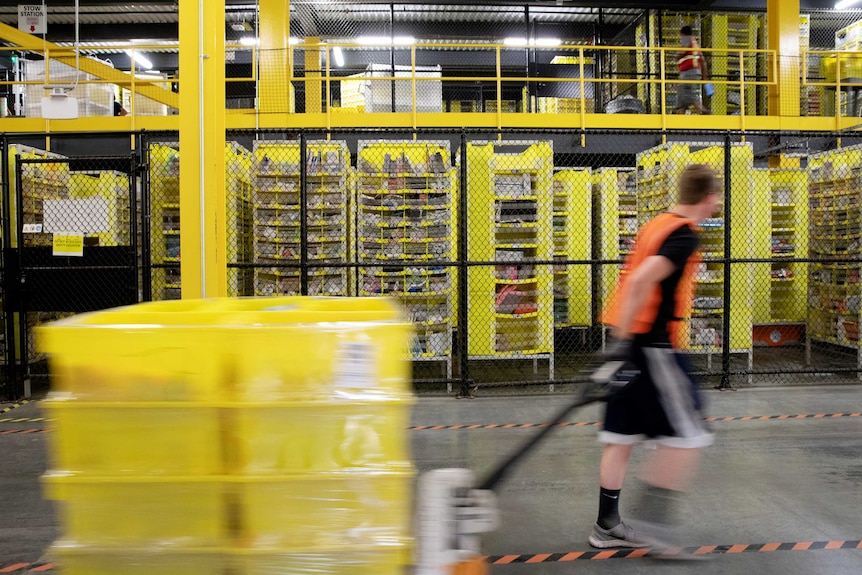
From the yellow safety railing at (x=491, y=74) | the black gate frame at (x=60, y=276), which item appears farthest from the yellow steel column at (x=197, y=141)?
the yellow safety railing at (x=491, y=74)

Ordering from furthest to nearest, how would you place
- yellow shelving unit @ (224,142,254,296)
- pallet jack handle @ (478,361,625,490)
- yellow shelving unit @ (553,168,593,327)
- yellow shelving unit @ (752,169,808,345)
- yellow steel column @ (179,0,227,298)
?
yellow shelving unit @ (752,169,808,345)
yellow shelving unit @ (553,168,593,327)
yellow shelving unit @ (224,142,254,296)
yellow steel column @ (179,0,227,298)
pallet jack handle @ (478,361,625,490)

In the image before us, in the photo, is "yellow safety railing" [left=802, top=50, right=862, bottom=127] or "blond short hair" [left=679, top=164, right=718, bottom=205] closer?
"blond short hair" [left=679, top=164, right=718, bottom=205]

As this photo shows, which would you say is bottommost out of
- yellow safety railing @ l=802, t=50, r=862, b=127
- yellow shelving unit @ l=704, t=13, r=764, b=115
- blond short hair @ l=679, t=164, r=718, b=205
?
blond short hair @ l=679, t=164, r=718, b=205

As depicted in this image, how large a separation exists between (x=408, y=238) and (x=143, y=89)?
30.8 ft

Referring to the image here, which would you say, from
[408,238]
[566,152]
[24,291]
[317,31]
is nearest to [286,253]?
[408,238]

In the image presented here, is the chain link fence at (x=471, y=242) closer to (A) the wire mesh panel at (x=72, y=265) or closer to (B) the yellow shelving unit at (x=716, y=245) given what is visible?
(B) the yellow shelving unit at (x=716, y=245)

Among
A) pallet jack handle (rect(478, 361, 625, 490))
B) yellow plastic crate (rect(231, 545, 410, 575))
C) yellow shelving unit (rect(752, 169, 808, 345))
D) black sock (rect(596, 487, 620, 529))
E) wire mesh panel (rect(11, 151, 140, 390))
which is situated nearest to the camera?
yellow plastic crate (rect(231, 545, 410, 575))

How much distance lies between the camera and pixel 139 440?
83.0 inches

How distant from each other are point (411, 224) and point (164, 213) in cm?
379

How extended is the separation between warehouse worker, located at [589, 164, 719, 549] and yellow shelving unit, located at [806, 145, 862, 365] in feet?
24.1

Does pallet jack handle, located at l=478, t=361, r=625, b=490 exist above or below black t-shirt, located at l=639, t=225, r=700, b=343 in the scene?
below

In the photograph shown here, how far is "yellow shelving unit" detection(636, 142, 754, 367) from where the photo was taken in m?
8.80

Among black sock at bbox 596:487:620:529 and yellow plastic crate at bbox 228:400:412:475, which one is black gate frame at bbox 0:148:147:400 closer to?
black sock at bbox 596:487:620:529

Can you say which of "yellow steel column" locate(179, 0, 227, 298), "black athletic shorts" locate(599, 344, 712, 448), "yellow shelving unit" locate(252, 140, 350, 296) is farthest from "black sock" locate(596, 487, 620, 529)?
"yellow shelving unit" locate(252, 140, 350, 296)
